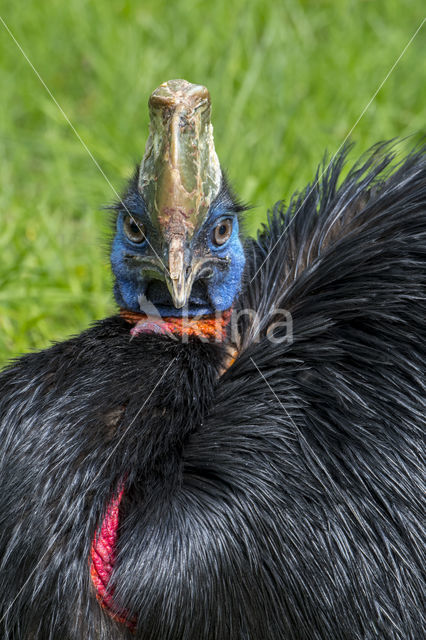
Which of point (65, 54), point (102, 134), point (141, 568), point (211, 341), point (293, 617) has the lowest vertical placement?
point (293, 617)

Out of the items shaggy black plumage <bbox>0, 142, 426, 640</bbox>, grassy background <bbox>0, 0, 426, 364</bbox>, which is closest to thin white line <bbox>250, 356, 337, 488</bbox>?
shaggy black plumage <bbox>0, 142, 426, 640</bbox>

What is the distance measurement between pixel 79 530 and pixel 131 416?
266mm

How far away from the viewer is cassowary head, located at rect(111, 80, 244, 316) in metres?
2.09

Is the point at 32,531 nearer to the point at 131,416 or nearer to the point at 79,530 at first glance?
the point at 79,530

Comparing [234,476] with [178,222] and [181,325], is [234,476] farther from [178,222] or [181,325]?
[178,222]

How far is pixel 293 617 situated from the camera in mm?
2084

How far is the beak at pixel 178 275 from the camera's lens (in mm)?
2041

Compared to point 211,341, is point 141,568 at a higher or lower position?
lower

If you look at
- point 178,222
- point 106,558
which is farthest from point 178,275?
point 106,558

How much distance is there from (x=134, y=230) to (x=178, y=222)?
0.18 metres

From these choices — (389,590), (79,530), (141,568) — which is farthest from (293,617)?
(79,530)

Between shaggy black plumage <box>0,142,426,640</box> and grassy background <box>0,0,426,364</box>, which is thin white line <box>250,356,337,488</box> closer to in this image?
shaggy black plumage <box>0,142,426,640</box>

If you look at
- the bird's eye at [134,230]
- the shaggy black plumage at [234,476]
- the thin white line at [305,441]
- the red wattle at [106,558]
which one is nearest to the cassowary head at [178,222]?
the bird's eye at [134,230]

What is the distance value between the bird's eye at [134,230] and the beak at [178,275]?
14 centimetres
